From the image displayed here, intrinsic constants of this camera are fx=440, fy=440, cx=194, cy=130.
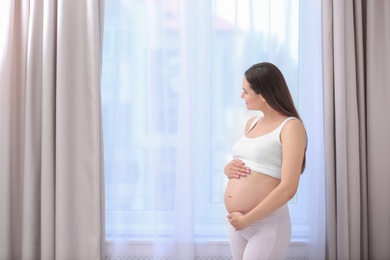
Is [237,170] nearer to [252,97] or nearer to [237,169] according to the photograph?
[237,169]

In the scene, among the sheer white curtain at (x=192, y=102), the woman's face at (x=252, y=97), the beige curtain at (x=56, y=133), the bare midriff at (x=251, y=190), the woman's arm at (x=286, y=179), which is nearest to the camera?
the woman's arm at (x=286, y=179)

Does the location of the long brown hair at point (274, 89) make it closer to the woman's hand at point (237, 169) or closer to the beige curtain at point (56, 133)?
the woman's hand at point (237, 169)

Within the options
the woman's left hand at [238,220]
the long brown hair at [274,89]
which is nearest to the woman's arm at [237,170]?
the woman's left hand at [238,220]

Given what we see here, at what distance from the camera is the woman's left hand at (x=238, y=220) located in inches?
75.0


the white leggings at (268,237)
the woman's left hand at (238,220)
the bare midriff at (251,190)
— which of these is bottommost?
the white leggings at (268,237)

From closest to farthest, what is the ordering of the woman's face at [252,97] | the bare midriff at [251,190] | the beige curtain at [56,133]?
the bare midriff at [251,190], the woman's face at [252,97], the beige curtain at [56,133]

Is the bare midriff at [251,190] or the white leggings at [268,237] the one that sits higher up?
the bare midriff at [251,190]

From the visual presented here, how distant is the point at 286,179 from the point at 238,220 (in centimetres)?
28

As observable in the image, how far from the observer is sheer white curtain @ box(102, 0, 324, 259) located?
8.72 feet

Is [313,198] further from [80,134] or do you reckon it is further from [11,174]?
[11,174]

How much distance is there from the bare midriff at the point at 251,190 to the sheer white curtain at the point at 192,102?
686 mm

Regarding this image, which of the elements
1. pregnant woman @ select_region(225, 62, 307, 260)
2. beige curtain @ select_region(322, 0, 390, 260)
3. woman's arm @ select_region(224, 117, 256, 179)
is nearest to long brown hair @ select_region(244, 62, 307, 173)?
pregnant woman @ select_region(225, 62, 307, 260)

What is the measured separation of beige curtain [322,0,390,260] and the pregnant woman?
622mm

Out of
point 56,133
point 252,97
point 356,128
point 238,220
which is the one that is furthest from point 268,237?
point 56,133
